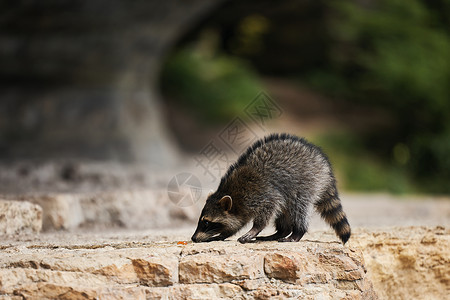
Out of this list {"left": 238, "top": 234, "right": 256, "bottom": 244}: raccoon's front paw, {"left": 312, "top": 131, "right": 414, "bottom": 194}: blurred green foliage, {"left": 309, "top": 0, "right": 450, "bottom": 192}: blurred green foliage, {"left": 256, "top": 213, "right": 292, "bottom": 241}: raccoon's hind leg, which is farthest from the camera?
{"left": 309, "top": 0, "right": 450, "bottom": 192}: blurred green foliage

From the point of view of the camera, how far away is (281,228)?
175 inches

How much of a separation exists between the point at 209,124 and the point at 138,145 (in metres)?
4.83

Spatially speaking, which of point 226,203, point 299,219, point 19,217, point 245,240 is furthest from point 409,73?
point 19,217

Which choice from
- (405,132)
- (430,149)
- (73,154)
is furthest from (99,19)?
(405,132)

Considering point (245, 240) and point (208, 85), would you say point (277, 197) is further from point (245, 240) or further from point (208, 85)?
point (208, 85)

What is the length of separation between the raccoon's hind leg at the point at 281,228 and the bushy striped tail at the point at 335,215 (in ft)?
0.87

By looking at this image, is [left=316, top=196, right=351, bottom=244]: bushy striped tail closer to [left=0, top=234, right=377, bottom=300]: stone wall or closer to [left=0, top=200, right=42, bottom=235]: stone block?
[left=0, top=234, right=377, bottom=300]: stone wall

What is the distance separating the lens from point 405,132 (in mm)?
16125

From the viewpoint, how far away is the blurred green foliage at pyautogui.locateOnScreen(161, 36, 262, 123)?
1586cm

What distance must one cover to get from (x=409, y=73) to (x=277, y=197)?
11417 mm

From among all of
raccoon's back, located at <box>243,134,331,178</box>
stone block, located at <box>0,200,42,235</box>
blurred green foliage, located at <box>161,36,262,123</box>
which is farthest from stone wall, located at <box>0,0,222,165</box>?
raccoon's back, located at <box>243,134,331,178</box>

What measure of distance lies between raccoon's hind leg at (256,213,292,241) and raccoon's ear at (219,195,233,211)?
33 centimetres

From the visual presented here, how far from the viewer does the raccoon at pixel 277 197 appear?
4.25 metres

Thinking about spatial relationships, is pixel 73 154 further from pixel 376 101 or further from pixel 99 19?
pixel 376 101
